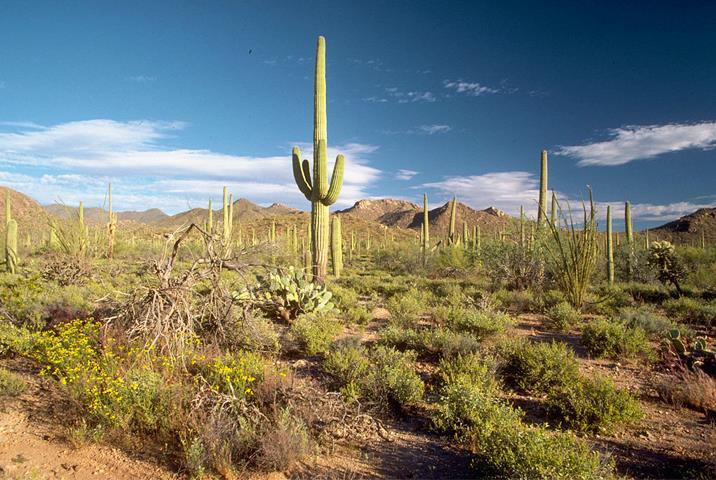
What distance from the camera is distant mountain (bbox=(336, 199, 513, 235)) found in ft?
278

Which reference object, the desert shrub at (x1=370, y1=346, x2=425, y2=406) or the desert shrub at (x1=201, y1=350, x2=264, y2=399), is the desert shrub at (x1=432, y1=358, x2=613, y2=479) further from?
the desert shrub at (x1=201, y1=350, x2=264, y2=399)

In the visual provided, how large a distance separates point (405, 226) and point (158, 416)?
101481 mm

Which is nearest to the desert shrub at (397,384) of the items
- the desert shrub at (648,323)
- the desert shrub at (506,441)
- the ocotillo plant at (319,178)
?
the desert shrub at (506,441)

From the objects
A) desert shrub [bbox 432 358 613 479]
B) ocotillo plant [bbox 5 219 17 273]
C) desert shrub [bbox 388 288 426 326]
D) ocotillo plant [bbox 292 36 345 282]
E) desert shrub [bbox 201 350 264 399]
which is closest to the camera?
desert shrub [bbox 432 358 613 479]

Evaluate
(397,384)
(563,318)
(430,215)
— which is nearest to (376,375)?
(397,384)

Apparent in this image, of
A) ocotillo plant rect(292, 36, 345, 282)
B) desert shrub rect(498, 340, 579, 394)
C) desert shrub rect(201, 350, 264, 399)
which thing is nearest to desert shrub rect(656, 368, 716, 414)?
desert shrub rect(498, 340, 579, 394)

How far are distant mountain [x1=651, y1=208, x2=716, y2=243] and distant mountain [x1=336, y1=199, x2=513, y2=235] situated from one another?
21791 mm

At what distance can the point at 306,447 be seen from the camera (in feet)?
12.5

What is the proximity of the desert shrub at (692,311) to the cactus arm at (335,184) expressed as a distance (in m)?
8.74

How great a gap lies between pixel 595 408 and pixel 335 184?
8488mm

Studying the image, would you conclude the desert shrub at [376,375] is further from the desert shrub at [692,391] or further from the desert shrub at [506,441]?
the desert shrub at [692,391]

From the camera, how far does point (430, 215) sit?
316 ft

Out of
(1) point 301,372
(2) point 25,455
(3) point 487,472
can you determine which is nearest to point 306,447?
(3) point 487,472

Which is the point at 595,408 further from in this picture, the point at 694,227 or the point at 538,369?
the point at 694,227
